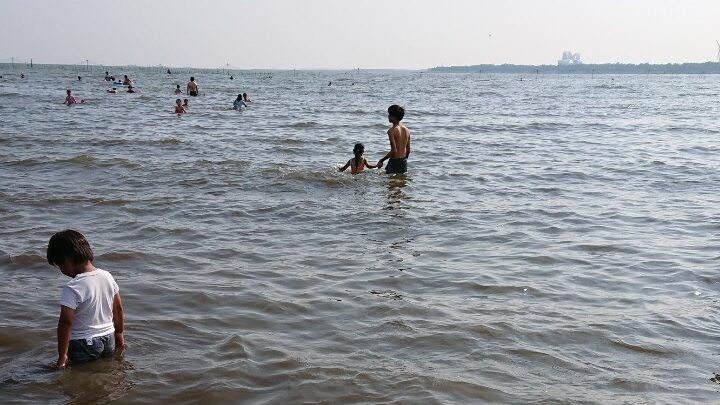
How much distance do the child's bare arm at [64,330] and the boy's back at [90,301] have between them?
0.04 metres

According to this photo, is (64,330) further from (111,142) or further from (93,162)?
(111,142)

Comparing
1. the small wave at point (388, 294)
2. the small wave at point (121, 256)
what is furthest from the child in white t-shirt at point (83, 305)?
the small wave at point (121, 256)

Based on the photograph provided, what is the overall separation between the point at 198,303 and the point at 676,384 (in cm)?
401

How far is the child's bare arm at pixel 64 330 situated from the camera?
468cm

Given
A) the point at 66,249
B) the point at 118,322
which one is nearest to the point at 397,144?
the point at 118,322

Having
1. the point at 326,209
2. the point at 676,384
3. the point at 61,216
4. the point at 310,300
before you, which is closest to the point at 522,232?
the point at 326,209

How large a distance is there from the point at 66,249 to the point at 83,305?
453mm

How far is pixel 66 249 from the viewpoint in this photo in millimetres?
4562

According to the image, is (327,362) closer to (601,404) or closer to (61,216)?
(601,404)

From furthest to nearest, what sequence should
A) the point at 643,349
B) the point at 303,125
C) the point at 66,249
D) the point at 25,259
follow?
the point at 303,125, the point at 25,259, the point at 643,349, the point at 66,249

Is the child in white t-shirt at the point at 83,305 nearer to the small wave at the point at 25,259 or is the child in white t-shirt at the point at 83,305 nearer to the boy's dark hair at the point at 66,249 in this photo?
the boy's dark hair at the point at 66,249

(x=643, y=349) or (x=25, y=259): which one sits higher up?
(x=25, y=259)

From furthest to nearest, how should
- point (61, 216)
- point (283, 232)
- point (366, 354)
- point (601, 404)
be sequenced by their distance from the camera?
point (61, 216), point (283, 232), point (366, 354), point (601, 404)

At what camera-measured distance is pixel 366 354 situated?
5359 mm
